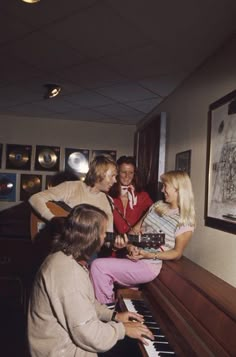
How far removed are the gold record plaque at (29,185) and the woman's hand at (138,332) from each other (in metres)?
3.95

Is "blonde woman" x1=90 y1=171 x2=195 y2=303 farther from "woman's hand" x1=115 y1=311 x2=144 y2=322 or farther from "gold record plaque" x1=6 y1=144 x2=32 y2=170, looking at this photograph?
"gold record plaque" x1=6 y1=144 x2=32 y2=170

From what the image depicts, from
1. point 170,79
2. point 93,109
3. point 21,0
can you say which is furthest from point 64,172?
point 21,0

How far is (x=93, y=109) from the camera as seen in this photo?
15.4ft

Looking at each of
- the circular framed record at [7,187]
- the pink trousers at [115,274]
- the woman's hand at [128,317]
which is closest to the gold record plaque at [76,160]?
the circular framed record at [7,187]

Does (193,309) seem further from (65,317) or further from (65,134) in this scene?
(65,134)

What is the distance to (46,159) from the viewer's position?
548 centimetres

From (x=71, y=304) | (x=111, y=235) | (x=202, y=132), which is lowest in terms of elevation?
(x=71, y=304)

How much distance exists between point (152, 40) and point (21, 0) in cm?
92

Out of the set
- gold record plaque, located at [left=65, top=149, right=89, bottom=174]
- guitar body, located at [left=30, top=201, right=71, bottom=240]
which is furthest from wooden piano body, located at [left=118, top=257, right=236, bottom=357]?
gold record plaque, located at [left=65, top=149, right=89, bottom=174]

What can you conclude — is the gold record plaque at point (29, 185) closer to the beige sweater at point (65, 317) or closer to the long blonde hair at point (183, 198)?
the long blonde hair at point (183, 198)

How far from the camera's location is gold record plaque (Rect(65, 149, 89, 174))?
551 cm

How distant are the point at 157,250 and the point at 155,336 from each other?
0.68m

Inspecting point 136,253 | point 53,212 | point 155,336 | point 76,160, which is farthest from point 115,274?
point 76,160

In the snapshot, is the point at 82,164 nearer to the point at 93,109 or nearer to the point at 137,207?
the point at 93,109
